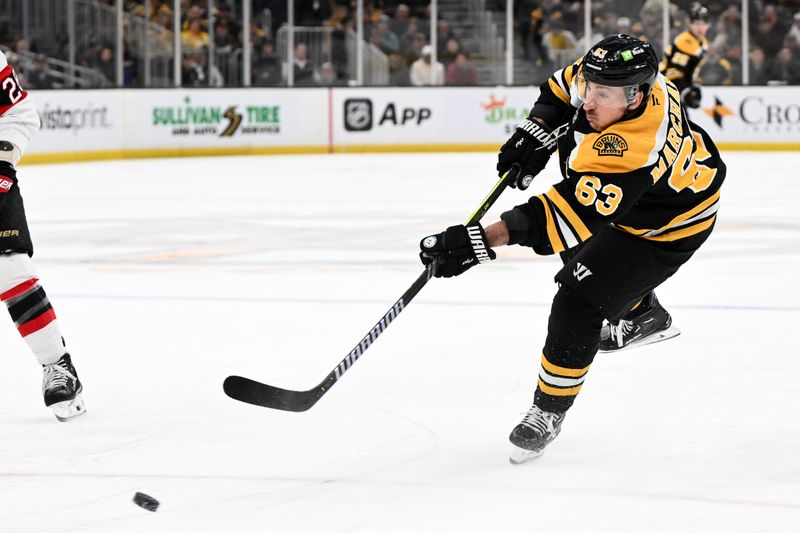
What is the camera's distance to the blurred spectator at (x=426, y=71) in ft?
47.8

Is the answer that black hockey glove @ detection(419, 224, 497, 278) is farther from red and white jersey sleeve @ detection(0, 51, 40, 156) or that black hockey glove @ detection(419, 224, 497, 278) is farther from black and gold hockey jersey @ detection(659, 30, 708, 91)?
black and gold hockey jersey @ detection(659, 30, 708, 91)

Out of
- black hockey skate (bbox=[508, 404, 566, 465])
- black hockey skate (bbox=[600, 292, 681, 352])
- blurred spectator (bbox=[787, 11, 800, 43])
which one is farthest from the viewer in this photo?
blurred spectator (bbox=[787, 11, 800, 43])

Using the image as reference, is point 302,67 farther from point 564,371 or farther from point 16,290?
point 564,371

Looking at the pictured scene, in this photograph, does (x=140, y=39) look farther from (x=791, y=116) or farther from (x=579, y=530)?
(x=579, y=530)

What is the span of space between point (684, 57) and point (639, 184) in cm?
905

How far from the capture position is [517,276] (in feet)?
18.9

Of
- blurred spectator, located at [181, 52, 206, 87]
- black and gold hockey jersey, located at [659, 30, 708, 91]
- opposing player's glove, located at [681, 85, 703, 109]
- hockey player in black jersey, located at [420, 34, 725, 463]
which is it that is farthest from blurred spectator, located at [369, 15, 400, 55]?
hockey player in black jersey, located at [420, 34, 725, 463]

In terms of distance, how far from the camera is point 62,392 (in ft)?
10.9

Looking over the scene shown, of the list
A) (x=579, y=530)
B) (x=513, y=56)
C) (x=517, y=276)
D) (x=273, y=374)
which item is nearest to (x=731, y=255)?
(x=517, y=276)

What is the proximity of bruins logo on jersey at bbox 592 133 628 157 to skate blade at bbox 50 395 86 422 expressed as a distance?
1.46 m

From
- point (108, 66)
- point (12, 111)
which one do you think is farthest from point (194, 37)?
point (12, 111)

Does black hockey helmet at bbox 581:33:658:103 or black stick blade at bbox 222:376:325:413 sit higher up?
black hockey helmet at bbox 581:33:658:103

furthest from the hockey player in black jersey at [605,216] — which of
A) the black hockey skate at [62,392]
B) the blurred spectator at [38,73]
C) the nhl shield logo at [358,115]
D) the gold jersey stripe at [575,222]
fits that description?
the nhl shield logo at [358,115]

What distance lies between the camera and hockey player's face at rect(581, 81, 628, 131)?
279 cm
